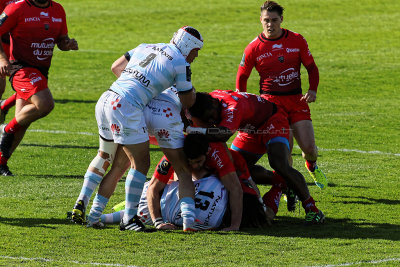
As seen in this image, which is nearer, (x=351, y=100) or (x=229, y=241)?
(x=229, y=241)

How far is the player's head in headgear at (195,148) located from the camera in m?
8.30

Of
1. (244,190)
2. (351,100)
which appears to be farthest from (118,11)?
(244,190)

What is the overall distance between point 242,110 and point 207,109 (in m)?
0.39

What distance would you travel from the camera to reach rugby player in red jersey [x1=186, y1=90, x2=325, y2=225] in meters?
8.41

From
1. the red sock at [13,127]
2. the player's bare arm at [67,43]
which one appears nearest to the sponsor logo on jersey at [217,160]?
the player's bare arm at [67,43]

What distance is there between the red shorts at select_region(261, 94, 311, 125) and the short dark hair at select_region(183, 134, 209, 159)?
2.23m

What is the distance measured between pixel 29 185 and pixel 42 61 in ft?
5.69

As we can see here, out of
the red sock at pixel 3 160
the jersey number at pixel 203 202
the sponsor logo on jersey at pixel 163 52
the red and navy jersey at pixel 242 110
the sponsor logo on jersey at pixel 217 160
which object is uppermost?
the sponsor logo on jersey at pixel 163 52

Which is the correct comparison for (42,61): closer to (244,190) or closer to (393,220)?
(244,190)

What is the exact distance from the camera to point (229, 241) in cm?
780

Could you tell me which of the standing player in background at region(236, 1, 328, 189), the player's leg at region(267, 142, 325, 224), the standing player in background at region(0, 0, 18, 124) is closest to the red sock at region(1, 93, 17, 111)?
the standing player in background at region(0, 0, 18, 124)

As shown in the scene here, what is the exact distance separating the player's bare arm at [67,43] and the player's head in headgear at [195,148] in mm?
3410

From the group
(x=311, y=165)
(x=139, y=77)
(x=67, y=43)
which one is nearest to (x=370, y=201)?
(x=311, y=165)

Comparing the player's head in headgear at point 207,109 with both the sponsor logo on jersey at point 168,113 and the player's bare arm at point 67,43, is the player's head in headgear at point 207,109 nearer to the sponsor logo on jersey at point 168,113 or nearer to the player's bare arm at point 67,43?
the sponsor logo on jersey at point 168,113
